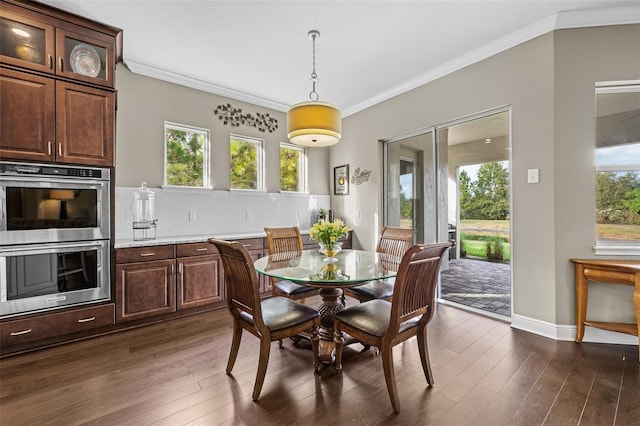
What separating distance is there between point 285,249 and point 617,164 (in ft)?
10.5

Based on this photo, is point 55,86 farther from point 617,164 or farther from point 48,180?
point 617,164

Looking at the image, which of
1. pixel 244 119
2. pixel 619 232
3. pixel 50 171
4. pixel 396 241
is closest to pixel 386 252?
pixel 396 241

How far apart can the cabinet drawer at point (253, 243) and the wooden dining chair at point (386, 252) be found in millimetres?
1397

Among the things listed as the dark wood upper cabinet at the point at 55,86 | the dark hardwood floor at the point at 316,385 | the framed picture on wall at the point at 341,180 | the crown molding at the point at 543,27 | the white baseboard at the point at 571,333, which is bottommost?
the dark hardwood floor at the point at 316,385

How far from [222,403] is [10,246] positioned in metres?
2.11

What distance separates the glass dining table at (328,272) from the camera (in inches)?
73.2

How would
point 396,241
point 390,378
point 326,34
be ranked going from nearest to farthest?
point 390,378, point 326,34, point 396,241

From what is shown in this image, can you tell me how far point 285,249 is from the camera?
312 cm

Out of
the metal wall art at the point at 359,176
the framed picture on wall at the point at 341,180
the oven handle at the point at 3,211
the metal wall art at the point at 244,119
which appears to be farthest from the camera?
the framed picture on wall at the point at 341,180

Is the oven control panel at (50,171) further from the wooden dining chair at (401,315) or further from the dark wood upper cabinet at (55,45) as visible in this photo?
the wooden dining chair at (401,315)

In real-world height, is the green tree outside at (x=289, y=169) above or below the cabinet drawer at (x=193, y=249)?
above

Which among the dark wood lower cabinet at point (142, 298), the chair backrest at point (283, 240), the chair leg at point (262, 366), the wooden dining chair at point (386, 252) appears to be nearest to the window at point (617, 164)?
the wooden dining chair at point (386, 252)

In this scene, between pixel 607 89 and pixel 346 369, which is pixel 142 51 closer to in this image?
pixel 346 369

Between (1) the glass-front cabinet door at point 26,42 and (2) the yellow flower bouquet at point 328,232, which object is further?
(2) the yellow flower bouquet at point 328,232
